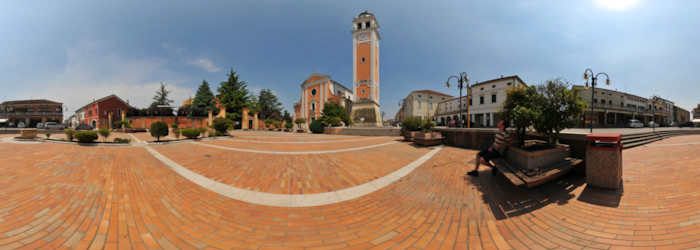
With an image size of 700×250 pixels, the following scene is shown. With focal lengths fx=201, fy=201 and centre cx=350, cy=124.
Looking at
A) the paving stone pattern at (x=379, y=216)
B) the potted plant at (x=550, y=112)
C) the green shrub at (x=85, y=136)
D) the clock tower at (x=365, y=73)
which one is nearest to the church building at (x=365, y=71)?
the clock tower at (x=365, y=73)

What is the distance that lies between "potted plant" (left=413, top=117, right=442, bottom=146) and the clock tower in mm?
17795

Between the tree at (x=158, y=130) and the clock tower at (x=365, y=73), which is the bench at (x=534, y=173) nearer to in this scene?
the tree at (x=158, y=130)

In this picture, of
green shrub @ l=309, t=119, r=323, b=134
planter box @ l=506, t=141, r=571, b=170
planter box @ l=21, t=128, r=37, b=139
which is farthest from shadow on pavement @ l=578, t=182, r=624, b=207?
planter box @ l=21, t=128, r=37, b=139

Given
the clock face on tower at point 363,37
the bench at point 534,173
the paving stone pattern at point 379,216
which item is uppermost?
the clock face on tower at point 363,37

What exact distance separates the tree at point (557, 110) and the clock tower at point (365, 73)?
74.1 ft

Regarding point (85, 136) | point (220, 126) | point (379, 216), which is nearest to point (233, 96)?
point (220, 126)

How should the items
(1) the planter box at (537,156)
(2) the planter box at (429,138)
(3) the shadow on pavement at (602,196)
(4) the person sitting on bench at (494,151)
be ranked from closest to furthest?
(3) the shadow on pavement at (602,196), (1) the planter box at (537,156), (4) the person sitting on bench at (494,151), (2) the planter box at (429,138)

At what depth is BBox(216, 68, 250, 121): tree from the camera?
30.3 meters

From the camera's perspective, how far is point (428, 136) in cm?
888

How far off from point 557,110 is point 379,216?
17.8 feet

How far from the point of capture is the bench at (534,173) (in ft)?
10.4

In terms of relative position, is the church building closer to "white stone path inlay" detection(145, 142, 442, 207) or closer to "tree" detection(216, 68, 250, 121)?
"tree" detection(216, 68, 250, 121)

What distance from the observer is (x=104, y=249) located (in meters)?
2.17

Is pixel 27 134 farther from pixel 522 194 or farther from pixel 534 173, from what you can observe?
pixel 534 173
